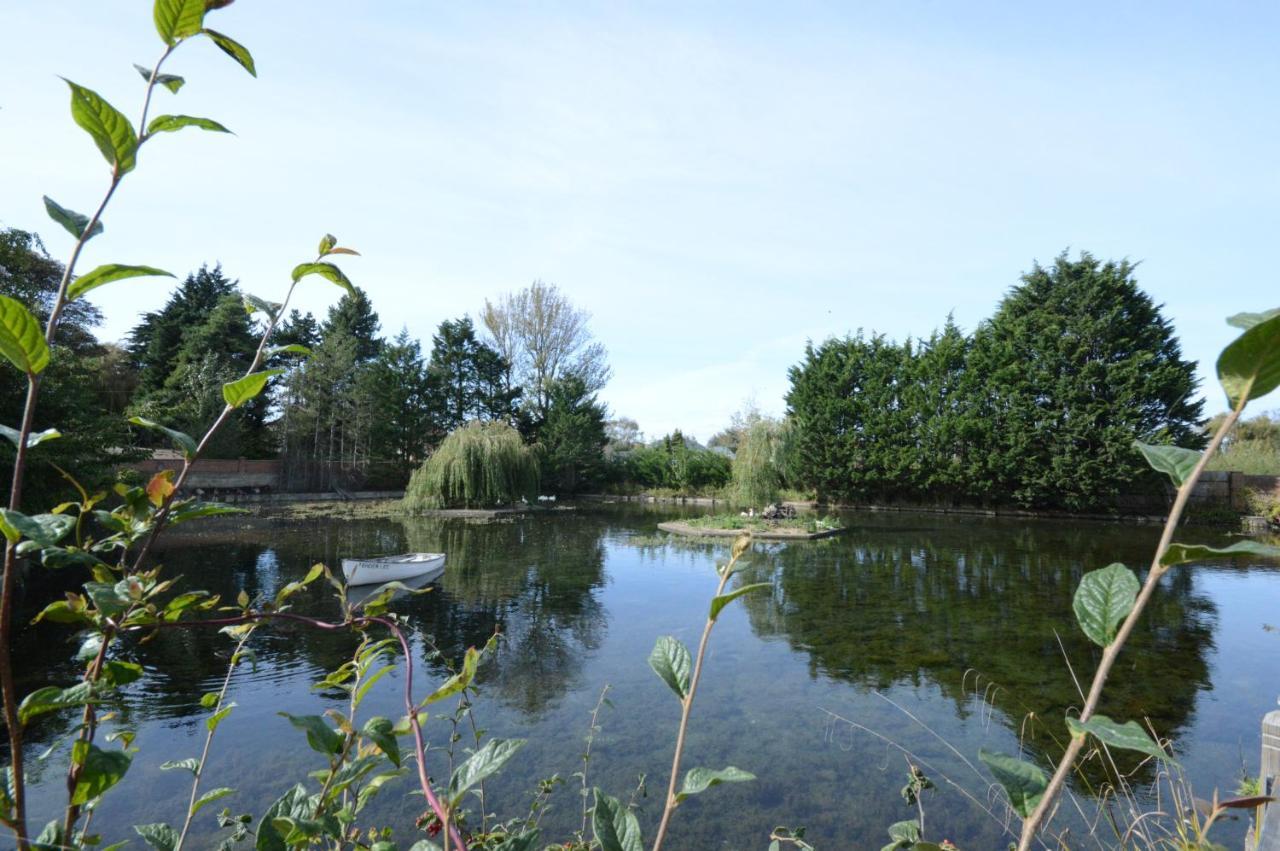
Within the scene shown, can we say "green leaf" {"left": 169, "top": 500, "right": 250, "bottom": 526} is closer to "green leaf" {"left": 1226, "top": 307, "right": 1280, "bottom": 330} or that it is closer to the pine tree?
"green leaf" {"left": 1226, "top": 307, "right": 1280, "bottom": 330}

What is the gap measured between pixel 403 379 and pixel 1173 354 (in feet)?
95.8

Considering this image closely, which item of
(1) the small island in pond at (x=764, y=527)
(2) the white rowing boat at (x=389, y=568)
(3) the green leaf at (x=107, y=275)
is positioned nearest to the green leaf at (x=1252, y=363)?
(3) the green leaf at (x=107, y=275)

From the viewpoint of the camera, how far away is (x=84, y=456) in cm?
1001

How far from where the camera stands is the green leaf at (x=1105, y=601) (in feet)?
2.01

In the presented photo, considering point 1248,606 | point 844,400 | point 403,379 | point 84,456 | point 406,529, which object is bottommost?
point 1248,606

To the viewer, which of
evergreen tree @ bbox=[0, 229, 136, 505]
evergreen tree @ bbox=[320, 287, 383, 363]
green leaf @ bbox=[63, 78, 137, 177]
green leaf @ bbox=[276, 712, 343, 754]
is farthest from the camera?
evergreen tree @ bbox=[320, 287, 383, 363]

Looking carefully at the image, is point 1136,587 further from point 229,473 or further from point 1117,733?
point 229,473

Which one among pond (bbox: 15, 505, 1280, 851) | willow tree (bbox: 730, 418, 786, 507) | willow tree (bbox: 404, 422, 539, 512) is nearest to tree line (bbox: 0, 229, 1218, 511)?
willow tree (bbox: 730, 418, 786, 507)

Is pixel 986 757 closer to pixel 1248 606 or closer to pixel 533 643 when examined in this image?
pixel 533 643

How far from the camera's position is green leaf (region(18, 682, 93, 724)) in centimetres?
68

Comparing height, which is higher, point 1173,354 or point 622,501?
point 1173,354

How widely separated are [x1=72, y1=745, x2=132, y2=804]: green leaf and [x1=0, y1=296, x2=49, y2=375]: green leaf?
0.40m

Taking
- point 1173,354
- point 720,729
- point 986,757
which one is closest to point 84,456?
point 720,729

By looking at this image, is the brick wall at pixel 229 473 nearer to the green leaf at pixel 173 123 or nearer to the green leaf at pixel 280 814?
the green leaf at pixel 280 814
